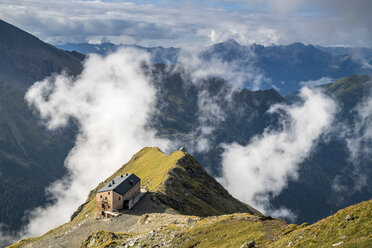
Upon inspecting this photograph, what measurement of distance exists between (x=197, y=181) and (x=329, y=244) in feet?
425

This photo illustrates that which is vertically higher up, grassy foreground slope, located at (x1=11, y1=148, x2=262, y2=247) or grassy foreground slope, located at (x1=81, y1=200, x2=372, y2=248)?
grassy foreground slope, located at (x1=11, y1=148, x2=262, y2=247)

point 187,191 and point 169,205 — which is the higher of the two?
point 187,191

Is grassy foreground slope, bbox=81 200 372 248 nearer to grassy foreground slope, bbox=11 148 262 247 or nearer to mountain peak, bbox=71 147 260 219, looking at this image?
grassy foreground slope, bbox=11 148 262 247

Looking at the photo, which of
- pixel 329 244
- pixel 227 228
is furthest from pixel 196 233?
pixel 329 244

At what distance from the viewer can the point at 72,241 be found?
96562 mm

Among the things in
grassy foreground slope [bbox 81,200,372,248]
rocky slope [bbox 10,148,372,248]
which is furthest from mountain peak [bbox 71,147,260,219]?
grassy foreground slope [bbox 81,200,372,248]

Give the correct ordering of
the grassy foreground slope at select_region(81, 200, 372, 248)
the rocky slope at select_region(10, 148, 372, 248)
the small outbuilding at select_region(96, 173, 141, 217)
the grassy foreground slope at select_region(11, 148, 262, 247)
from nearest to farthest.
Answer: the grassy foreground slope at select_region(81, 200, 372, 248) → the rocky slope at select_region(10, 148, 372, 248) → the grassy foreground slope at select_region(11, 148, 262, 247) → the small outbuilding at select_region(96, 173, 141, 217)

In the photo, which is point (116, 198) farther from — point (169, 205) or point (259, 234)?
point (259, 234)

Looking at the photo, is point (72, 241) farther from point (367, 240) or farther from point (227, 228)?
point (367, 240)

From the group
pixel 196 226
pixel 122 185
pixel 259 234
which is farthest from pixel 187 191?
pixel 259 234

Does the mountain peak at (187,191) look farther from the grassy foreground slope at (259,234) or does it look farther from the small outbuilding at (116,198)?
the grassy foreground slope at (259,234)

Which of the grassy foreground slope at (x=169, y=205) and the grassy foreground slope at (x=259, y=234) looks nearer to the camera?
the grassy foreground slope at (x=259, y=234)

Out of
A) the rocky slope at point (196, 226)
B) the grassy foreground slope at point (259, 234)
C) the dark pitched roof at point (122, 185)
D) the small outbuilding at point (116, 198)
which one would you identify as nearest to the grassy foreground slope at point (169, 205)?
the rocky slope at point (196, 226)

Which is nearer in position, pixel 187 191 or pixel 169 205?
pixel 169 205
